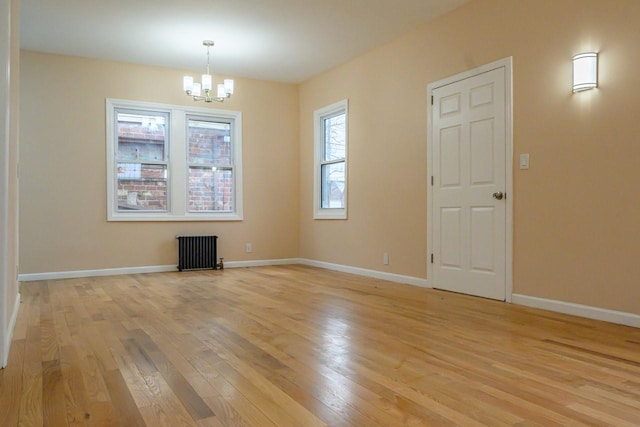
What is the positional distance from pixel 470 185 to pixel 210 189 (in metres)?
3.86

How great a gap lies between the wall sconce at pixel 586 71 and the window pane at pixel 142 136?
504cm

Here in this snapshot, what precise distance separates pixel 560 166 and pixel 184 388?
122 inches

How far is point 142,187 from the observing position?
251 inches

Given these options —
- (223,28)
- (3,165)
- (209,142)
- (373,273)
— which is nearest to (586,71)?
(373,273)

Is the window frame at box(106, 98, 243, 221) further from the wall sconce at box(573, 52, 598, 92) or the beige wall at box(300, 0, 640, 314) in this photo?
the wall sconce at box(573, 52, 598, 92)

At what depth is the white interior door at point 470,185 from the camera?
4129mm

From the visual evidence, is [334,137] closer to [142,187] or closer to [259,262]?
[259,262]

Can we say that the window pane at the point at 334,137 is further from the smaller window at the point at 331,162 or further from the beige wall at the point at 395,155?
the beige wall at the point at 395,155

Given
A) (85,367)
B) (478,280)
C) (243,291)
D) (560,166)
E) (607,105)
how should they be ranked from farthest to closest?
(243,291) → (478,280) → (560,166) → (607,105) → (85,367)

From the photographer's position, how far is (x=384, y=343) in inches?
109

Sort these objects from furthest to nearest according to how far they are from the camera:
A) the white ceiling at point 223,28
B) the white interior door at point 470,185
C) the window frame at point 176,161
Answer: the window frame at point 176,161, the white ceiling at point 223,28, the white interior door at point 470,185

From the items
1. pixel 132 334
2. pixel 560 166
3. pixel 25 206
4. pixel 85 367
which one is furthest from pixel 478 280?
pixel 25 206

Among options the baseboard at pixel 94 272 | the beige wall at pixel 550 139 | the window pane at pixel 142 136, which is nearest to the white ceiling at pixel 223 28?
the beige wall at pixel 550 139

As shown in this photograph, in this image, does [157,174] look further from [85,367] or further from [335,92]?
[85,367]
